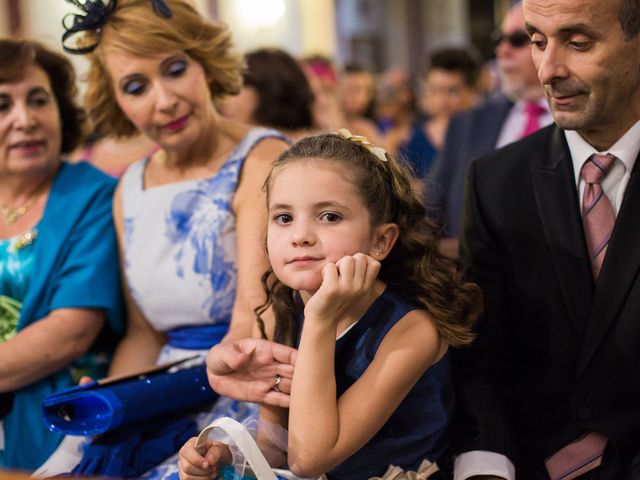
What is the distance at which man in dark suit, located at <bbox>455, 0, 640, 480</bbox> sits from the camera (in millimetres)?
1960

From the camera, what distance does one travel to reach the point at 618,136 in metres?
2.04

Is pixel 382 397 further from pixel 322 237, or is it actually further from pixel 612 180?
pixel 612 180

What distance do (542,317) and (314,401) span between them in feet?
2.12

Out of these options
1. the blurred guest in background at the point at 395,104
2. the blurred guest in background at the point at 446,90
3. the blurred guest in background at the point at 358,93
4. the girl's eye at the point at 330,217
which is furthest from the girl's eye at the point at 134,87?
the blurred guest in background at the point at 395,104

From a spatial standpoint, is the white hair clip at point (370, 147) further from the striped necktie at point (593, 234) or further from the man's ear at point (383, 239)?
the striped necktie at point (593, 234)

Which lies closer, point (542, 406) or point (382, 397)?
point (382, 397)

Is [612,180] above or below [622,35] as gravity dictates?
below

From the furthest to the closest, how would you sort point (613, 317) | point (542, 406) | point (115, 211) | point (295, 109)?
point (295, 109) → point (115, 211) → point (542, 406) → point (613, 317)

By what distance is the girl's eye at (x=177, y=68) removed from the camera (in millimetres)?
2494

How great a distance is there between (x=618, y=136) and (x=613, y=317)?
0.40 metres

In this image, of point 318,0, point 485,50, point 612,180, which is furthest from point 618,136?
point 485,50

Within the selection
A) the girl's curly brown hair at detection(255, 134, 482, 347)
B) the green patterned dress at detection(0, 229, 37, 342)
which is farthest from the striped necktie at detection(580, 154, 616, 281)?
the green patterned dress at detection(0, 229, 37, 342)

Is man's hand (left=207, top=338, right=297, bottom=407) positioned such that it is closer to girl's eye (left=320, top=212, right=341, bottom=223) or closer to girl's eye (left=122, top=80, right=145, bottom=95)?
girl's eye (left=320, top=212, right=341, bottom=223)

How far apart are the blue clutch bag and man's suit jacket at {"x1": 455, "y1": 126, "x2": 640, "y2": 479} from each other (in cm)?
68
